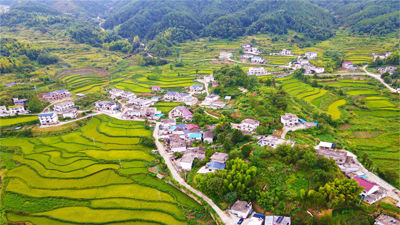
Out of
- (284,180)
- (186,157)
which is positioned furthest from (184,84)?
(284,180)

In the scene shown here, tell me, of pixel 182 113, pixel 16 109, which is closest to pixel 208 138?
pixel 182 113

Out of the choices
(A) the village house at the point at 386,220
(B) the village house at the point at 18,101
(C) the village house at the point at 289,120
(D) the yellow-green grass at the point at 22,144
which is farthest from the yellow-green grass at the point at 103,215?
(B) the village house at the point at 18,101

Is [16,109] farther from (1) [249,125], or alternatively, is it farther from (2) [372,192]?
(2) [372,192]

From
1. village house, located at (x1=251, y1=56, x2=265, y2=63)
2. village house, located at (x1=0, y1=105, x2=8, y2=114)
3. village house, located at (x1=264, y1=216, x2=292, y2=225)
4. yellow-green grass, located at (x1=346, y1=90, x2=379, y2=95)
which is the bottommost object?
village house, located at (x1=264, y1=216, x2=292, y2=225)

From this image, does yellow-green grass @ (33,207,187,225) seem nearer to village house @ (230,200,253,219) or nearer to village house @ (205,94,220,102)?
village house @ (230,200,253,219)

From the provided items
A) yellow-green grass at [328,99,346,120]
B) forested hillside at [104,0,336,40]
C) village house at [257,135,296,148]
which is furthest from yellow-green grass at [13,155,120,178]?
forested hillside at [104,0,336,40]

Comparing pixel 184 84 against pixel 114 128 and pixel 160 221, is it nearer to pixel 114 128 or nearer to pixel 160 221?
pixel 114 128

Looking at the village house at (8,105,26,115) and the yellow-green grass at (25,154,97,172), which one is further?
the village house at (8,105,26,115)
